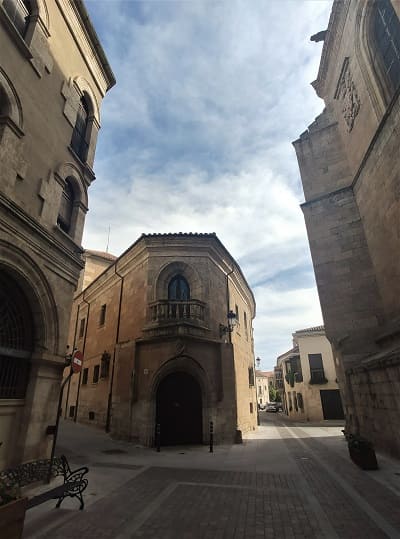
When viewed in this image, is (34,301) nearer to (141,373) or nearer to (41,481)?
(41,481)

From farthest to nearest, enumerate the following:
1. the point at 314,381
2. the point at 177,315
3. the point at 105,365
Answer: the point at 314,381 < the point at 105,365 < the point at 177,315

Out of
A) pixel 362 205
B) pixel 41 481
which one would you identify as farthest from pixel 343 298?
pixel 41 481

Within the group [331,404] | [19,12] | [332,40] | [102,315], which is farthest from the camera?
[331,404]

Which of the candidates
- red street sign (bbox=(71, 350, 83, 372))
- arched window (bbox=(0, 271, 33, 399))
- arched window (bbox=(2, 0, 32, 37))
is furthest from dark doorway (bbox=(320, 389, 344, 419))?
arched window (bbox=(2, 0, 32, 37))

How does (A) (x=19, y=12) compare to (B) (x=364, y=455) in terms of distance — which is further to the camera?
(A) (x=19, y=12)

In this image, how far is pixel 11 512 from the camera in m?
3.34

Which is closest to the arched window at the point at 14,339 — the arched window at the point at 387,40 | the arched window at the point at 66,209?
the arched window at the point at 66,209

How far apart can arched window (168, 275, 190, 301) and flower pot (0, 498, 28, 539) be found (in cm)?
1095

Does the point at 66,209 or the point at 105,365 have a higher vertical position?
the point at 66,209

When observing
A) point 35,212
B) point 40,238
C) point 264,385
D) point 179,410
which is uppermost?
point 35,212

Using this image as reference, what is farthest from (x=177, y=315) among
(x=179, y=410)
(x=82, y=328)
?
(x=82, y=328)

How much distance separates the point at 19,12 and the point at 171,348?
12284 mm

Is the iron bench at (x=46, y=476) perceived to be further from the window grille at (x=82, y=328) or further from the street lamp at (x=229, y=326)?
the window grille at (x=82, y=328)

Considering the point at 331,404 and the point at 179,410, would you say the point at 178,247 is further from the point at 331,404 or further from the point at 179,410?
the point at 331,404
